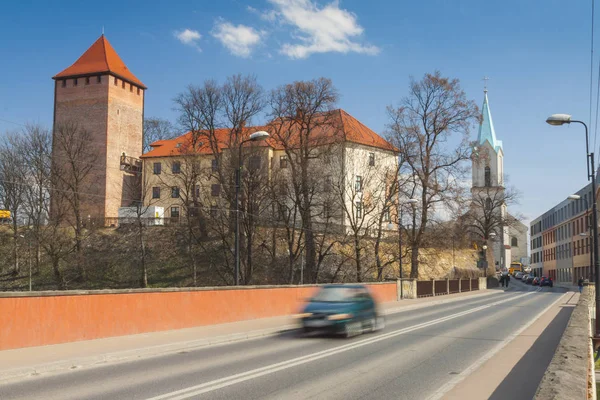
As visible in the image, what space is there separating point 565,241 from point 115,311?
9720 cm

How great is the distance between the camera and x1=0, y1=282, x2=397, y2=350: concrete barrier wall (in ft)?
42.1

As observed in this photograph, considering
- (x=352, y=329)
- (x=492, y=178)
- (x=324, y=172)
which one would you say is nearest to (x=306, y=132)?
(x=324, y=172)

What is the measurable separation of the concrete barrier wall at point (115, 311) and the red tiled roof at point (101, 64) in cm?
6315

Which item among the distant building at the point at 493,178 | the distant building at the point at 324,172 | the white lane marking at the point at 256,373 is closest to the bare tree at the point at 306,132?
the distant building at the point at 324,172

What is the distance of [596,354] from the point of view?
20.5m

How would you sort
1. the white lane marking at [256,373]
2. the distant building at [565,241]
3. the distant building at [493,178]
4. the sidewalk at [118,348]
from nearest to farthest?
the white lane marking at [256,373] < the sidewalk at [118,348] < the distant building at [565,241] < the distant building at [493,178]

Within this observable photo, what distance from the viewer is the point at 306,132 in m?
47.8

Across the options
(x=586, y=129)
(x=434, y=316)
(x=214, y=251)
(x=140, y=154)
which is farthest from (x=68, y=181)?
(x=586, y=129)

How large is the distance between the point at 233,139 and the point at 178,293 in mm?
35801

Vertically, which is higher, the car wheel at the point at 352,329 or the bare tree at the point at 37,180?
the bare tree at the point at 37,180

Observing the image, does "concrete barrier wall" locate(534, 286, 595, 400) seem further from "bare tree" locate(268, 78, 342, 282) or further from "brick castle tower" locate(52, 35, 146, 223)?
"brick castle tower" locate(52, 35, 146, 223)

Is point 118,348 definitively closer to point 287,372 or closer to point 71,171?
point 287,372

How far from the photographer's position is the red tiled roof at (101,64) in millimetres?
77688

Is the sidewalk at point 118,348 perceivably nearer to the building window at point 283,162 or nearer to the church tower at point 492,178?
the building window at point 283,162
